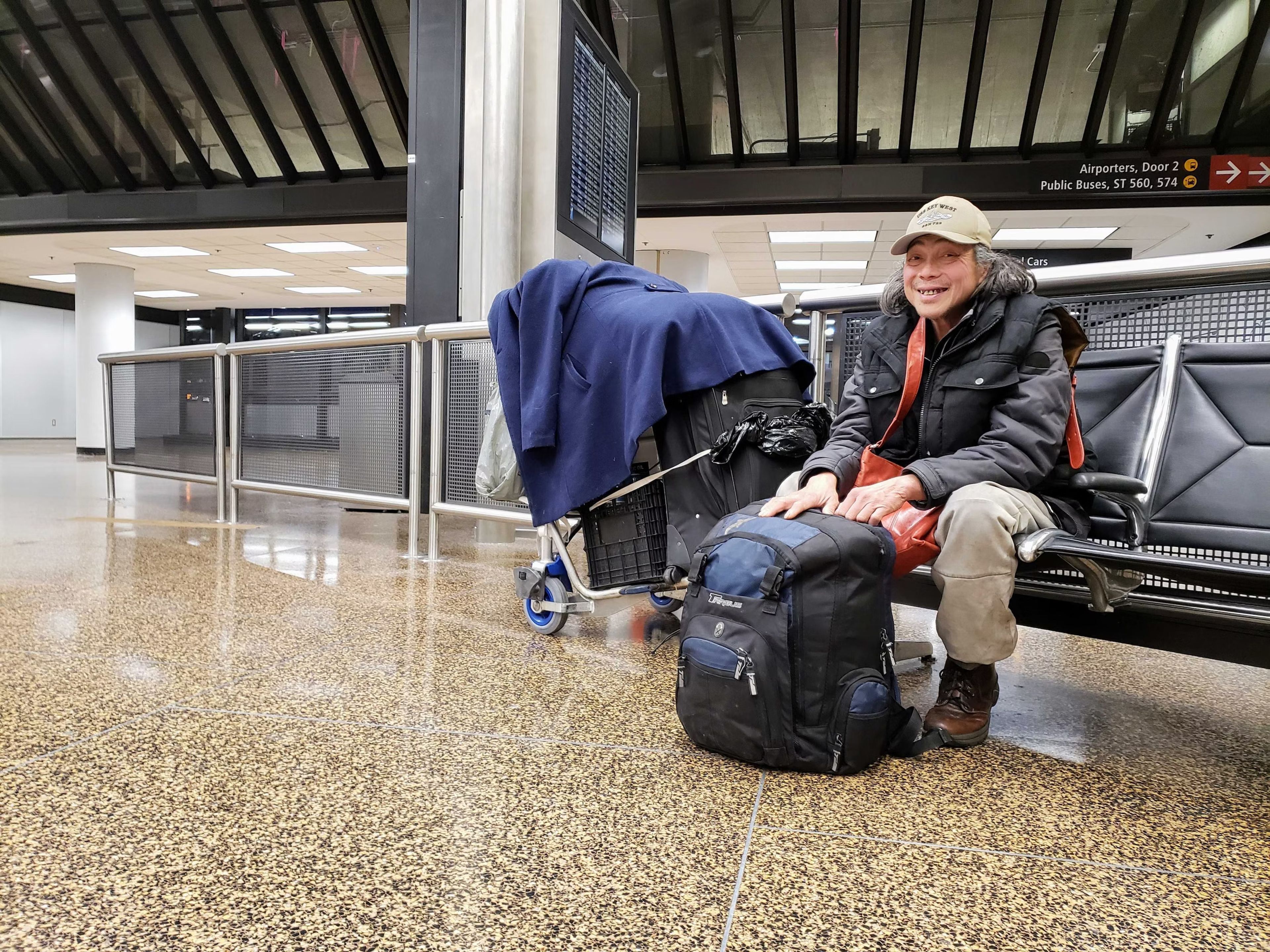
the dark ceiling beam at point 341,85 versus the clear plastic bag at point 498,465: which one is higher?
the dark ceiling beam at point 341,85

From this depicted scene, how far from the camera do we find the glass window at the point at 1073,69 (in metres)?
10.2

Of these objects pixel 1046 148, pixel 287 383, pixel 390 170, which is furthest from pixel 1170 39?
pixel 287 383

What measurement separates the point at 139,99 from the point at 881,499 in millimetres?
14010

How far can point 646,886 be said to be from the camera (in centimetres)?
127

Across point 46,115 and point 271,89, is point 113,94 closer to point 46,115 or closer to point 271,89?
point 46,115

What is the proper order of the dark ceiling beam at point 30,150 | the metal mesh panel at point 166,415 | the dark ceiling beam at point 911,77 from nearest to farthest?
1. the metal mesh panel at point 166,415
2. the dark ceiling beam at point 911,77
3. the dark ceiling beam at point 30,150

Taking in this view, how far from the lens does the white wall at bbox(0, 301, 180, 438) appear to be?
69.6 ft

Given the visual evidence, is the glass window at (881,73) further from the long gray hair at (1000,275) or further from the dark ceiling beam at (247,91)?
the long gray hair at (1000,275)

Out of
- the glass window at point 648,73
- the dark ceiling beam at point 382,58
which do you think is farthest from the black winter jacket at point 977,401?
the dark ceiling beam at point 382,58

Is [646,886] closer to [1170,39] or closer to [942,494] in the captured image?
[942,494]

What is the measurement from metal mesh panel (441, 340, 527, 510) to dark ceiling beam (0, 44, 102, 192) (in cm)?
1218

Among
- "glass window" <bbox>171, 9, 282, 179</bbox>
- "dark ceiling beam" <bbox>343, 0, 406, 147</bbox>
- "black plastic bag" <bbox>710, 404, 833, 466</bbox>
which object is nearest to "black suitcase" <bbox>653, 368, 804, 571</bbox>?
"black plastic bag" <bbox>710, 404, 833, 466</bbox>

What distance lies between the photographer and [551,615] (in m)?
2.94

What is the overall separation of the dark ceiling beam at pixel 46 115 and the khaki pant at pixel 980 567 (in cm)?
1516
